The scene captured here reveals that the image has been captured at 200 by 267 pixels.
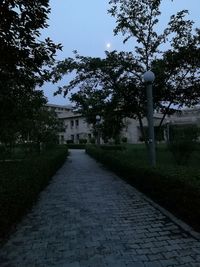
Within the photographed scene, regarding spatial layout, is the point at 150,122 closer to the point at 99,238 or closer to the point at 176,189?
the point at 176,189

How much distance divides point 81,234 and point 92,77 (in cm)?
929

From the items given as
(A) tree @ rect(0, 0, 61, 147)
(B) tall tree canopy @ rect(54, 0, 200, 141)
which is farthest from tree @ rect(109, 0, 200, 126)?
(A) tree @ rect(0, 0, 61, 147)

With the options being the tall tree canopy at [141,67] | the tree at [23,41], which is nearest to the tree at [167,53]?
the tall tree canopy at [141,67]

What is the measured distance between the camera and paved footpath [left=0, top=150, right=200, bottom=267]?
4680mm

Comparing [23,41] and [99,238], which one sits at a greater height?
[23,41]

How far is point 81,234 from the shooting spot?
5961mm

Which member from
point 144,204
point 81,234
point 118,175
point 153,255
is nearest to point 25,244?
point 81,234

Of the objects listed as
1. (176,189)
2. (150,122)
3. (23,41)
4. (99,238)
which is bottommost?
(99,238)

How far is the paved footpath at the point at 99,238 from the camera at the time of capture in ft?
15.4

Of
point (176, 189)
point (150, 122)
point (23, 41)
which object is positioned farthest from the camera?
point (150, 122)

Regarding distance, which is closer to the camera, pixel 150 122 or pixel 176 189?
pixel 176 189

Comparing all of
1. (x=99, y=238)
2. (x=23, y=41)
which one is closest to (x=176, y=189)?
(x=99, y=238)

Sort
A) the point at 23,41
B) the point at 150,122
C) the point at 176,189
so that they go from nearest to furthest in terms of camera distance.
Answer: the point at 23,41, the point at 176,189, the point at 150,122

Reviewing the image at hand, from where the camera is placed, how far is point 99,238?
18.6 ft
